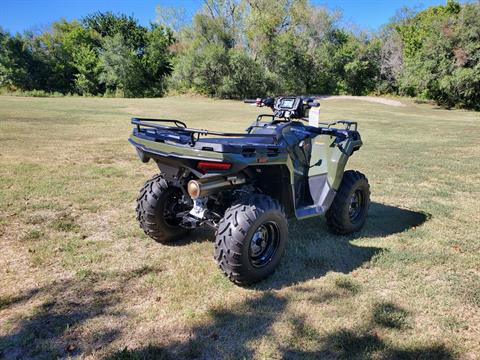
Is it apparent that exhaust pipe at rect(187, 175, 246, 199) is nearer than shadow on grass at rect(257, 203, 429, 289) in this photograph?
Yes

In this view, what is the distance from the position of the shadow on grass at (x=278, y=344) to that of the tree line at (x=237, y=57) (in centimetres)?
3631

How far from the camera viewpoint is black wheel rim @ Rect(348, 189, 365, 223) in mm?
4770

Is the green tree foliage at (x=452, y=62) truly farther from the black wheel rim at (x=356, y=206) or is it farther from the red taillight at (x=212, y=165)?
the red taillight at (x=212, y=165)

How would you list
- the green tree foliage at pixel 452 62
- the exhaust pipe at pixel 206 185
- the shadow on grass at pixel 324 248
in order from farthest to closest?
the green tree foliage at pixel 452 62 < the shadow on grass at pixel 324 248 < the exhaust pipe at pixel 206 185

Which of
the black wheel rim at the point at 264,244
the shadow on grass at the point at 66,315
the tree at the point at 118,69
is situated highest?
the tree at the point at 118,69

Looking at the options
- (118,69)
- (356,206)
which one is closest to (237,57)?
(118,69)

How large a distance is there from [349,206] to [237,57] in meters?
35.3

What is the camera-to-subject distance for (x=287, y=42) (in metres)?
40.2

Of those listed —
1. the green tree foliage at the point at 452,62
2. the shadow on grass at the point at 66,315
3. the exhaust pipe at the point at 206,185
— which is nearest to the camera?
the shadow on grass at the point at 66,315

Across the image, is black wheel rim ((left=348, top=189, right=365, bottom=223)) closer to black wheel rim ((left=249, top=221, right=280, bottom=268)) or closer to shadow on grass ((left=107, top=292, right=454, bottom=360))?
black wheel rim ((left=249, top=221, right=280, bottom=268))

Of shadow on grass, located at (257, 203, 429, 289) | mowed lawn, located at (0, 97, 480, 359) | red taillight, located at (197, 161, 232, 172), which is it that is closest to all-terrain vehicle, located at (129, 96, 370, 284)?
red taillight, located at (197, 161, 232, 172)

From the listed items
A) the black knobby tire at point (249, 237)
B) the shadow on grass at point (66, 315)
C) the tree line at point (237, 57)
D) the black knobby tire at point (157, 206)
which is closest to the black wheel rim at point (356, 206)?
the black knobby tire at point (249, 237)

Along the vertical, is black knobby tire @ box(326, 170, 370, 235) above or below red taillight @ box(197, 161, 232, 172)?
below

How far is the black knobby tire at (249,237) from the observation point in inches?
121
